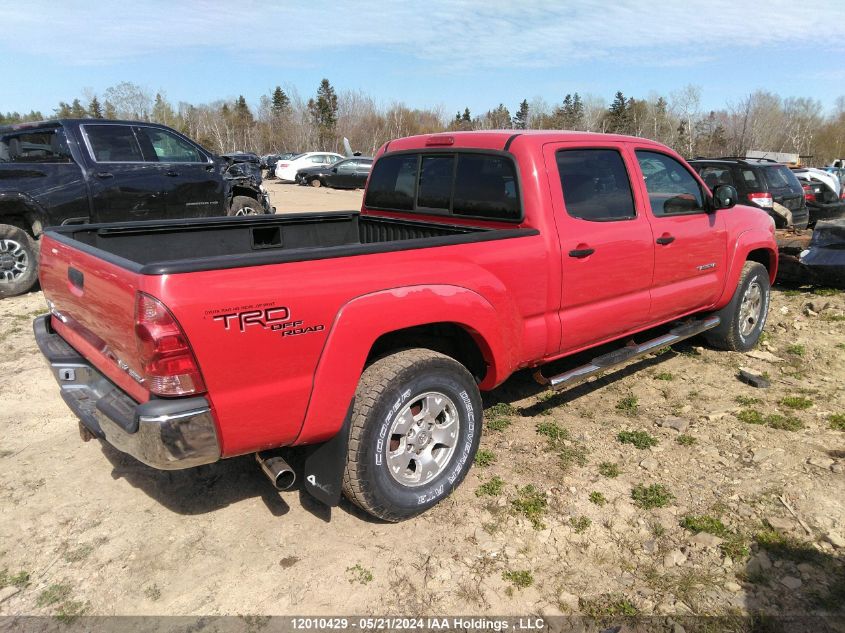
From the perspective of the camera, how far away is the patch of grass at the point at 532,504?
10.5ft

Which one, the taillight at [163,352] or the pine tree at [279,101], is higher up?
the pine tree at [279,101]

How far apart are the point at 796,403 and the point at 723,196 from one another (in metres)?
1.71

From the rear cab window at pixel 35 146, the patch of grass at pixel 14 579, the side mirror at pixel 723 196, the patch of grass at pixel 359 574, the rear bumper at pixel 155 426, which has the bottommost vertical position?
the patch of grass at pixel 359 574

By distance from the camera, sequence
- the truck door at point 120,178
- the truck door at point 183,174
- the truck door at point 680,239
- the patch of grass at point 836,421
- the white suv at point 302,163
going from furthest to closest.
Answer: the white suv at point 302,163, the truck door at point 183,174, the truck door at point 120,178, the truck door at point 680,239, the patch of grass at point 836,421

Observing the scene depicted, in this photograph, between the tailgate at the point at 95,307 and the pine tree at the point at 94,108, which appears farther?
the pine tree at the point at 94,108

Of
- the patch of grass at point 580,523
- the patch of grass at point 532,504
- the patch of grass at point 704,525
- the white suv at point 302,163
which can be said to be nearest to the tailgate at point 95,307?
the patch of grass at point 532,504

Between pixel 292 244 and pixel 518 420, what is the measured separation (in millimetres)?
Result: 2141

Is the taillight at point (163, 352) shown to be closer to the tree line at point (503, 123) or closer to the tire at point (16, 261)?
the tire at point (16, 261)

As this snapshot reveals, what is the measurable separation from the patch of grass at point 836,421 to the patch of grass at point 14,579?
4.97m

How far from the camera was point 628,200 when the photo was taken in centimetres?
419

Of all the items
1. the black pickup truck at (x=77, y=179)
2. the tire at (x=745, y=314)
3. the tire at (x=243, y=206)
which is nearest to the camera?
the tire at (x=745, y=314)

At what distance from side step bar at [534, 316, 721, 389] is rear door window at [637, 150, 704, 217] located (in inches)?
37.7

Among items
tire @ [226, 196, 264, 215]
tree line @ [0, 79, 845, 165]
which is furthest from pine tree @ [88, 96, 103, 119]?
tire @ [226, 196, 264, 215]

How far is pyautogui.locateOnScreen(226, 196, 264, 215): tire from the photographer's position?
10.4 meters
